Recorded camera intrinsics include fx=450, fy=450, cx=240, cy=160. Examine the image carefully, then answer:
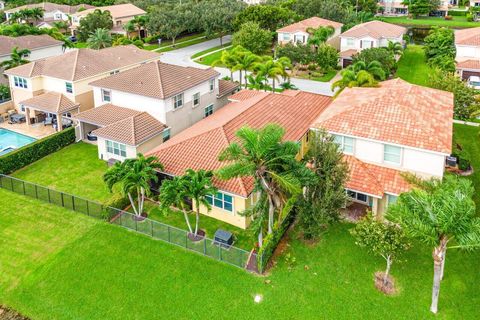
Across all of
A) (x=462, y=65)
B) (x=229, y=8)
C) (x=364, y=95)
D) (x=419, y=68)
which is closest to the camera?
(x=364, y=95)

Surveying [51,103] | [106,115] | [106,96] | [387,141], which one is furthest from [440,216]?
[51,103]

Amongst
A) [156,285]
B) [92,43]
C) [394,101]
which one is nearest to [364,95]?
[394,101]

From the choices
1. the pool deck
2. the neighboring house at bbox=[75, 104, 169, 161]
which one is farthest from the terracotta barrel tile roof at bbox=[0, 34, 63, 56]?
the neighboring house at bbox=[75, 104, 169, 161]

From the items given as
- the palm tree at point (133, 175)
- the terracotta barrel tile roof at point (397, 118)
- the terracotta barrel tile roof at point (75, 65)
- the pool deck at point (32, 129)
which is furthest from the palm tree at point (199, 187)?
the terracotta barrel tile roof at point (75, 65)

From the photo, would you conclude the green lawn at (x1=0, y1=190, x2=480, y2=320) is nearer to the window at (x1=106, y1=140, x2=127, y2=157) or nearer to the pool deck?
the window at (x1=106, y1=140, x2=127, y2=157)

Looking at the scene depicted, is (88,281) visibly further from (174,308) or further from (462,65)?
(462,65)

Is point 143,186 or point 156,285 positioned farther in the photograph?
point 143,186

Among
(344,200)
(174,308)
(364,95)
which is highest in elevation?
(364,95)

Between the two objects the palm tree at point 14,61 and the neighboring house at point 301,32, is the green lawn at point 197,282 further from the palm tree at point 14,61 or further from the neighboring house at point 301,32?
the neighboring house at point 301,32

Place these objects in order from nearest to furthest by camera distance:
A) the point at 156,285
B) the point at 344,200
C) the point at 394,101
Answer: the point at 156,285 < the point at 344,200 < the point at 394,101
